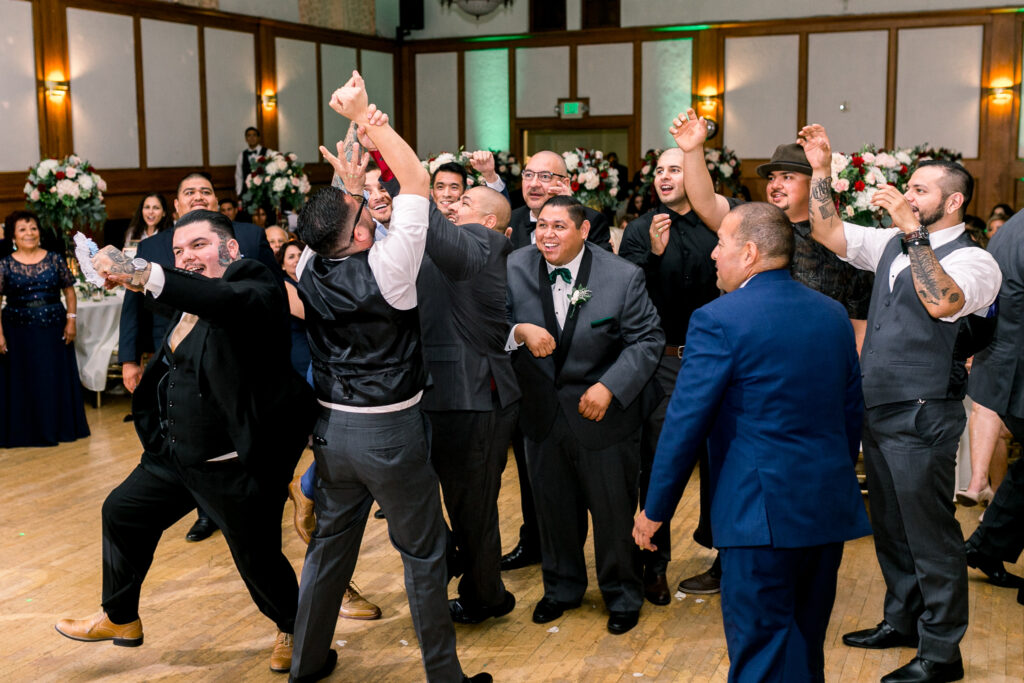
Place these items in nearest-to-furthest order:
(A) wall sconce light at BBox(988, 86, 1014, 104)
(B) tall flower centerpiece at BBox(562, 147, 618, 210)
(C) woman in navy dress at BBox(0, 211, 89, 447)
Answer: (C) woman in navy dress at BBox(0, 211, 89, 447), (B) tall flower centerpiece at BBox(562, 147, 618, 210), (A) wall sconce light at BBox(988, 86, 1014, 104)

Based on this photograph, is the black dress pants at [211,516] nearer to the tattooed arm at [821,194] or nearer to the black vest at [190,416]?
the black vest at [190,416]

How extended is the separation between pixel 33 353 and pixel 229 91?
7.62 metres

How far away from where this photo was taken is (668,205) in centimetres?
463

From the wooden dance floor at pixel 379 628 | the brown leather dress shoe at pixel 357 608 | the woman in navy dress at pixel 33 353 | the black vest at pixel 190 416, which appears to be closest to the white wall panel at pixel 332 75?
the woman in navy dress at pixel 33 353

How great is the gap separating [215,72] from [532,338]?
10936 millimetres

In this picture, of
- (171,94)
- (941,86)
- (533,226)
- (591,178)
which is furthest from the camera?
(941,86)

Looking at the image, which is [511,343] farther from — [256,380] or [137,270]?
[137,270]

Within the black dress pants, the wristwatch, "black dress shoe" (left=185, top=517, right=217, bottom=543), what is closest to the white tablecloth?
"black dress shoe" (left=185, top=517, right=217, bottom=543)

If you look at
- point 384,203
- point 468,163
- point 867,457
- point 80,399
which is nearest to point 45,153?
point 80,399

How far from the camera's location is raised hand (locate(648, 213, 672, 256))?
4371mm

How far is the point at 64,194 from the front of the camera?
28.5 ft

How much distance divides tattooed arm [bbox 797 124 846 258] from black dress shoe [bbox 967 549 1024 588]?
150 cm

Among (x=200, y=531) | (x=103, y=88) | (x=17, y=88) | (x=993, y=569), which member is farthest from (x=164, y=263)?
(x=103, y=88)

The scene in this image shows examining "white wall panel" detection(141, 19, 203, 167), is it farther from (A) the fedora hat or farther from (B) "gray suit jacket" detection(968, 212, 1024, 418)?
(B) "gray suit jacket" detection(968, 212, 1024, 418)
